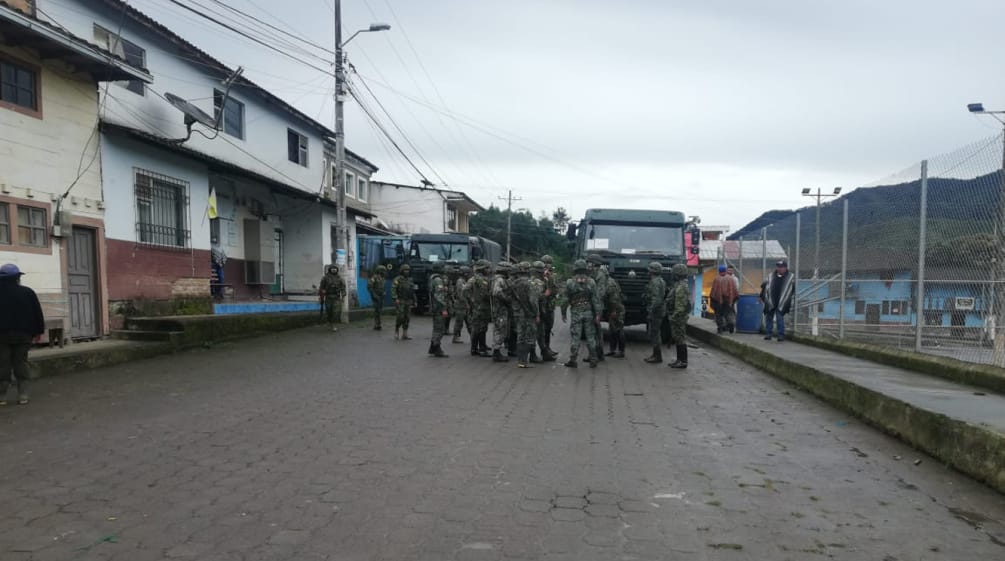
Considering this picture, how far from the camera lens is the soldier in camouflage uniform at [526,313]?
33.7ft

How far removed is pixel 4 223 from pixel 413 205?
2997cm

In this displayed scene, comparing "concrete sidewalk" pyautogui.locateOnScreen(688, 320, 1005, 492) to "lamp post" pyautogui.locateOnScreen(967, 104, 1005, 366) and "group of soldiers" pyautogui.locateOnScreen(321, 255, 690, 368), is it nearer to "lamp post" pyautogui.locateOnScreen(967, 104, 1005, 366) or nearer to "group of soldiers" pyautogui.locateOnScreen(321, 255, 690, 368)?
"lamp post" pyautogui.locateOnScreen(967, 104, 1005, 366)

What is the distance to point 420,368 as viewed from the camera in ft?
32.5

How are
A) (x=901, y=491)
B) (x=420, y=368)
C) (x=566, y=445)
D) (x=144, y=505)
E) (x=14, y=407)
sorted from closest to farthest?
(x=144, y=505), (x=901, y=491), (x=566, y=445), (x=14, y=407), (x=420, y=368)

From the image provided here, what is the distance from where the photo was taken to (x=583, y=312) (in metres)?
10.2

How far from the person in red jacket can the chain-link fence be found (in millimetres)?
1971

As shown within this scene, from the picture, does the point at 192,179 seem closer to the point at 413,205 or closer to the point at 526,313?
the point at 526,313

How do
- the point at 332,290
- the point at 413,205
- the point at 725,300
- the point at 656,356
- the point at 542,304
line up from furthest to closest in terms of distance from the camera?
the point at 413,205
the point at 332,290
the point at 725,300
the point at 542,304
the point at 656,356

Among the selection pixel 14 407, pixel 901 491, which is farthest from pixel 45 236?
pixel 901 491

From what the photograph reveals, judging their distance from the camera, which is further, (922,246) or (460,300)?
(460,300)

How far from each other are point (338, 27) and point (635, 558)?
1770cm

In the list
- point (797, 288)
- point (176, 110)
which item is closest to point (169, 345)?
point (176, 110)

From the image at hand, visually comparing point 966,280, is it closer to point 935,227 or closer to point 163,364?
point 935,227

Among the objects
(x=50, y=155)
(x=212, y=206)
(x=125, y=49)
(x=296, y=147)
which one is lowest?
(x=212, y=206)
